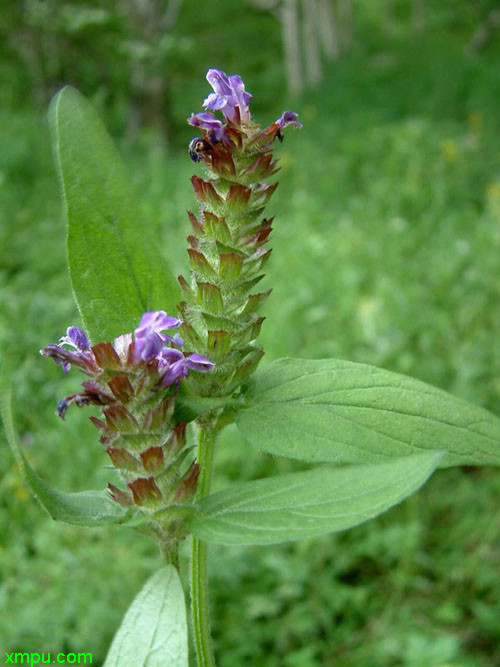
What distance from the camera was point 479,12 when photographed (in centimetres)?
1964

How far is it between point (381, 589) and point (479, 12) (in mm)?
20775

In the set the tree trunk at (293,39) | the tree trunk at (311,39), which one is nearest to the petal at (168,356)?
the tree trunk at (293,39)

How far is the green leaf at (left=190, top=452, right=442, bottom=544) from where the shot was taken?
749mm

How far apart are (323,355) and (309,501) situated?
271 cm

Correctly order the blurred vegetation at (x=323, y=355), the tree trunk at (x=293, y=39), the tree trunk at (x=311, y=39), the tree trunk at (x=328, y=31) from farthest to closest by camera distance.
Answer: the tree trunk at (x=328, y=31) → the tree trunk at (x=311, y=39) → the tree trunk at (x=293, y=39) → the blurred vegetation at (x=323, y=355)

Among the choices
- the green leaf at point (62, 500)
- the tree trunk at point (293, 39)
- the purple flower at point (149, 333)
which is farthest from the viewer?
the tree trunk at point (293, 39)

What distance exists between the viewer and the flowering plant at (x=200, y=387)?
872 mm

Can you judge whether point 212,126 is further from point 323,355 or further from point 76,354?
point 323,355

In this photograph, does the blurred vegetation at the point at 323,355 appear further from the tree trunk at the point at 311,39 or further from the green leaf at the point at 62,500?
the tree trunk at the point at 311,39

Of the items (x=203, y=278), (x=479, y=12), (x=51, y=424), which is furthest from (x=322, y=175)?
(x=479, y=12)

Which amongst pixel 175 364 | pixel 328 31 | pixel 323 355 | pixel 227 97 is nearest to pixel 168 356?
pixel 175 364

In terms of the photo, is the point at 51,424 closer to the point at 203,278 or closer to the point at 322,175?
the point at 203,278

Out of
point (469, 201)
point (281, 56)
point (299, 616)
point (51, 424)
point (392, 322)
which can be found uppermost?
point (281, 56)

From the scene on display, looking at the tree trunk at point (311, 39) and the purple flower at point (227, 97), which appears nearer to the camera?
the purple flower at point (227, 97)
